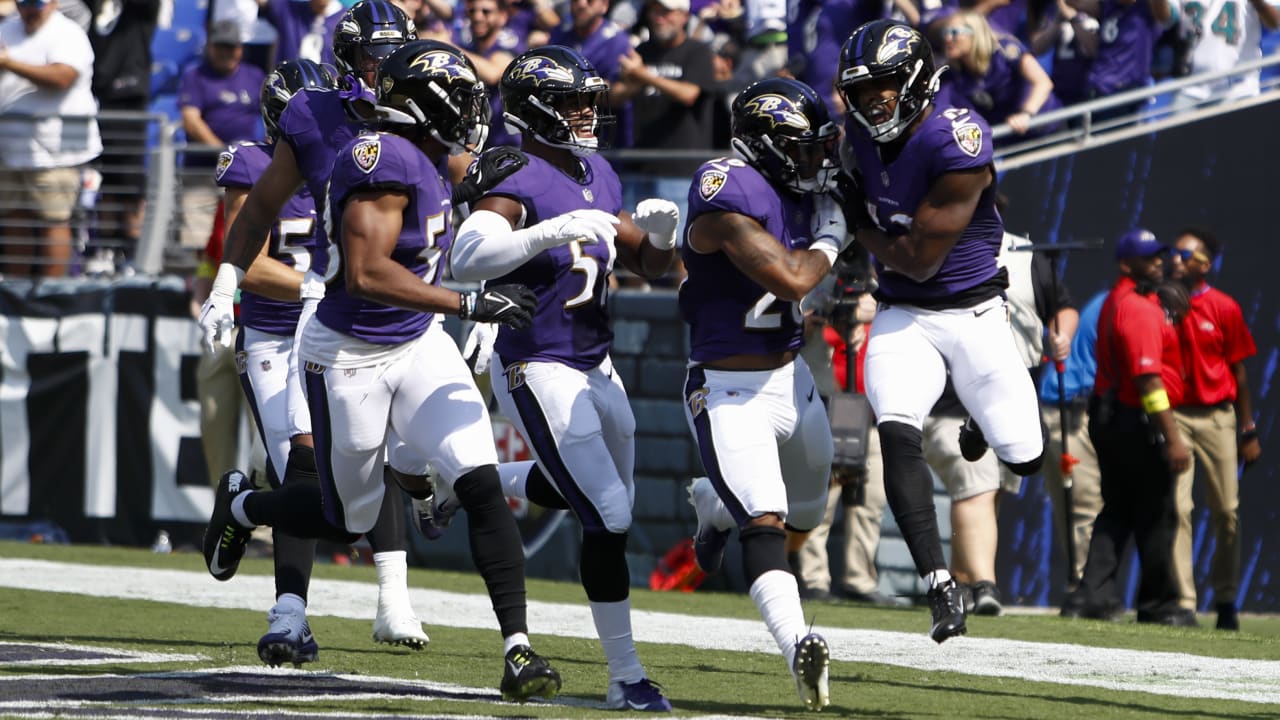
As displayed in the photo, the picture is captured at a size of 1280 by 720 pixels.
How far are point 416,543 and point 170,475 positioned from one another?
1.72m

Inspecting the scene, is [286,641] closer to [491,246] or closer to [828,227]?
[491,246]

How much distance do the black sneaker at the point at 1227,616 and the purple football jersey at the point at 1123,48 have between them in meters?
3.36

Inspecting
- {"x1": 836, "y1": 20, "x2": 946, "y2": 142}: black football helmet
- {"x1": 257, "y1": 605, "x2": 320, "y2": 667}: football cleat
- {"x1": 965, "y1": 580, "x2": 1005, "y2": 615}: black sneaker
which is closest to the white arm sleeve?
{"x1": 836, "y1": 20, "x2": 946, "y2": 142}: black football helmet

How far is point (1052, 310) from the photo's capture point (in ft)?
30.8

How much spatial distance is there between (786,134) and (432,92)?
3.48ft

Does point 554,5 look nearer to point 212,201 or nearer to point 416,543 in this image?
point 212,201

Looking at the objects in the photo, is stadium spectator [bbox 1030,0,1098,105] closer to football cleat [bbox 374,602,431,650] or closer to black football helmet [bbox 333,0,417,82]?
black football helmet [bbox 333,0,417,82]

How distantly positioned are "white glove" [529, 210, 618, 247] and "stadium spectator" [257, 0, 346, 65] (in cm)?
706

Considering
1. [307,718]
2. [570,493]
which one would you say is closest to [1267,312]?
[570,493]

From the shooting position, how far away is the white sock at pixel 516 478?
21.4 ft

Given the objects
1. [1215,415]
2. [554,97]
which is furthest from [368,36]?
[1215,415]

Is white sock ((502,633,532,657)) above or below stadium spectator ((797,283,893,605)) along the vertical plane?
above

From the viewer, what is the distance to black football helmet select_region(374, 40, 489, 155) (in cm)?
574

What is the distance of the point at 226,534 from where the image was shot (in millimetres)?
6629
